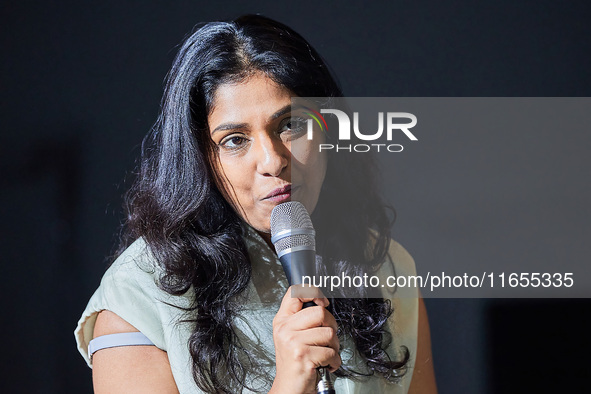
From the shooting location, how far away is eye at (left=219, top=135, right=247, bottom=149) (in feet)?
3.43

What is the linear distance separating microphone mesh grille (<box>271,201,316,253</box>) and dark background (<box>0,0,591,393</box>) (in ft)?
2.83

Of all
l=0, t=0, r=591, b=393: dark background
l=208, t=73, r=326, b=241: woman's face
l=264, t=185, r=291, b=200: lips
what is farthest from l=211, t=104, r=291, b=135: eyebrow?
l=0, t=0, r=591, b=393: dark background

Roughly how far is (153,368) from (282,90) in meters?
0.50

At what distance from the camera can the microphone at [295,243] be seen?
84 cm

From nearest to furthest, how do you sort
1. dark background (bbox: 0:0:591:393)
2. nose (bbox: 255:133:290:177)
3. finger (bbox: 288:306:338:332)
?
finger (bbox: 288:306:338:332), nose (bbox: 255:133:290:177), dark background (bbox: 0:0:591:393)

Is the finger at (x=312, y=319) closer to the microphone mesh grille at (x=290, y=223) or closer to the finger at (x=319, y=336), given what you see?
the finger at (x=319, y=336)

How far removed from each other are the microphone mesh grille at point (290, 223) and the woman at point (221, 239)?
0.29 ft

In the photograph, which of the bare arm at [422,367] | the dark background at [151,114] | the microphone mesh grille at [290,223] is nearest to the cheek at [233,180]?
the microphone mesh grille at [290,223]

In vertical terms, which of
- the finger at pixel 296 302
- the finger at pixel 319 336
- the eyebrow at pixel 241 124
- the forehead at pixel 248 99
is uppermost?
the forehead at pixel 248 99

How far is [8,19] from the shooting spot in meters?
1.68

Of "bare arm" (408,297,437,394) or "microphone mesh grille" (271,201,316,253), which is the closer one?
"microphone mesh grille" (271,201,316,253)

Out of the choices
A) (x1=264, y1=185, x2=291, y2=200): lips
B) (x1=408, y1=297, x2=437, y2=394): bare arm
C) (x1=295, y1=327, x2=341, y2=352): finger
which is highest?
(x1=264, y1=185, x2=291, y2=200): lips

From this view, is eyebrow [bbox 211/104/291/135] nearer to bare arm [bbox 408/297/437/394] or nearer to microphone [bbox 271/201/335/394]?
microphone [bbox 271/201/335/394]

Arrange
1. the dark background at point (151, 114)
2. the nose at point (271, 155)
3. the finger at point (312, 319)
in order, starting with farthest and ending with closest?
the dark background at point (151, 114), the nose at point (271, 155), the finger at point (312, 319)
